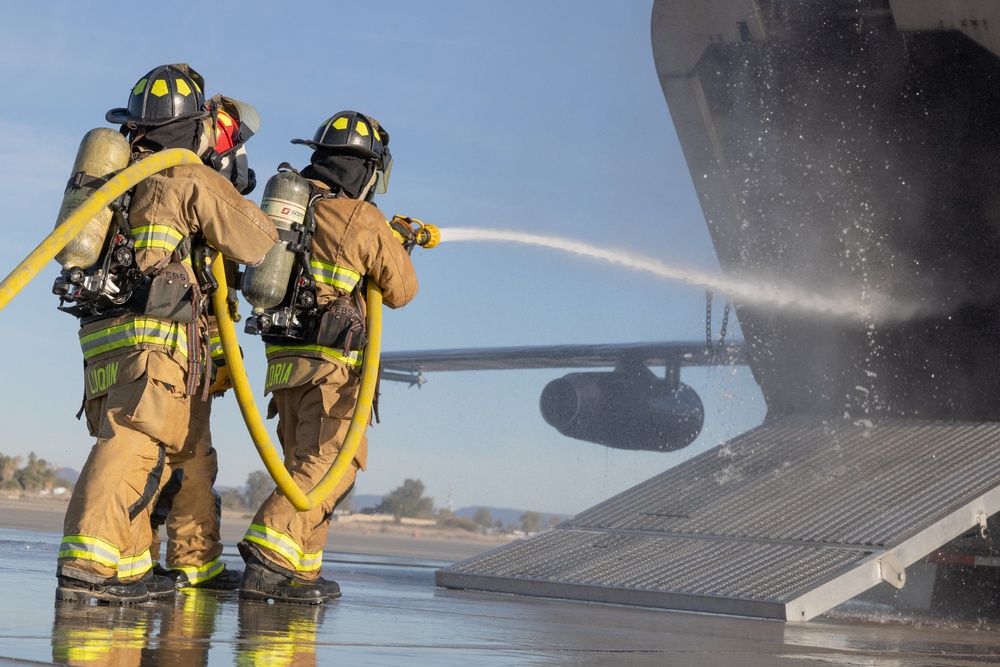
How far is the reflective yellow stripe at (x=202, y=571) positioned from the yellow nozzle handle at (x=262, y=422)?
67 cm

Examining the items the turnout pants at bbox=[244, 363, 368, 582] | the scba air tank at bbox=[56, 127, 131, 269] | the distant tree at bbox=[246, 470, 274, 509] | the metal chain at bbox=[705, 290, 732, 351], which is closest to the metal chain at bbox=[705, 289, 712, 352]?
the metal chain at bbox=[705, 290, 732, 351]

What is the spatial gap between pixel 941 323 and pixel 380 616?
14.3ft

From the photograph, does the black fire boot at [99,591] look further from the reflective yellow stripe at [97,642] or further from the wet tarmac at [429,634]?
the reflective yellow stripe at [97,642]

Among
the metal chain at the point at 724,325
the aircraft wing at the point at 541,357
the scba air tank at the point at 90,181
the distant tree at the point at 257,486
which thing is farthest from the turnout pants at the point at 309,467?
the distant tree at the point at 257,486

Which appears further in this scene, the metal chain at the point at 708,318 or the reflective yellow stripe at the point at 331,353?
the metal chain at the point at 708,318

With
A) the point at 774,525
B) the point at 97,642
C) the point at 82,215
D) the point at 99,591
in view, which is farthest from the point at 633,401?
the point at 97,642

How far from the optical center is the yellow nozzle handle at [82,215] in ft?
11.0

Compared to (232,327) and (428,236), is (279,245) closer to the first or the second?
(232,327)

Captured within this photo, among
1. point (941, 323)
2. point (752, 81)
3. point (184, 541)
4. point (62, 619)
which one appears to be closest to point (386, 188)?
point (184, 541)

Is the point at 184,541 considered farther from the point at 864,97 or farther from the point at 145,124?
the point at 864,97

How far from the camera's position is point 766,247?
755cm

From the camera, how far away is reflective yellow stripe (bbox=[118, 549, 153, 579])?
4.09 m

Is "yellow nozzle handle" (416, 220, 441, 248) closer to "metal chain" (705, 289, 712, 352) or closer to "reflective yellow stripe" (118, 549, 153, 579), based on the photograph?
"reflective yellow stripe" (118, 549, 153, 579)

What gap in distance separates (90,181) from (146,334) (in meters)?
0.53
